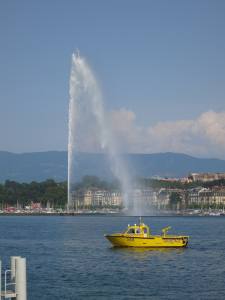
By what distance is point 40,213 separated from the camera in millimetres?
176125

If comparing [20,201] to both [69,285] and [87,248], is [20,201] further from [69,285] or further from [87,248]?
[69,285]

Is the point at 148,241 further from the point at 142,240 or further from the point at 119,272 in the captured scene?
the point at 119,272

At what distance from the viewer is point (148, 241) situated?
155ft

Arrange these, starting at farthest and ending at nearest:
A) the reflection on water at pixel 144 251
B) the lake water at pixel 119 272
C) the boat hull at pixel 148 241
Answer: the boat hull at pixel 148 241
the reflection on water at pixel 144 251
the lake water at pixel 119 272

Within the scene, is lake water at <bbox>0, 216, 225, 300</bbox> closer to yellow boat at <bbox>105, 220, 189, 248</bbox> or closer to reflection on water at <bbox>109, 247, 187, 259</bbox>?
reflection on water at <bbox>109, 247, 187, 259</bbox>

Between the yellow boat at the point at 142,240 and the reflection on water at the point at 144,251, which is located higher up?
the yellow boat at the point at 142,240

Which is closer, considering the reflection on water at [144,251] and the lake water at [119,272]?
the lake water at [119,272]

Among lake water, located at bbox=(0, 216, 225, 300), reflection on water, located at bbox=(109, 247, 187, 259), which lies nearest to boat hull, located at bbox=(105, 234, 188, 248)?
reflection on water, located at bbox=(109, 247, 187, 259)

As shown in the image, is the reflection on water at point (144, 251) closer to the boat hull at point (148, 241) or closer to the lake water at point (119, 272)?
the lake water at point (119, 272)

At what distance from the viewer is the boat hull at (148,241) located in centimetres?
4725

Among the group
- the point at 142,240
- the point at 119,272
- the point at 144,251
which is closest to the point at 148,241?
the point at 142,240

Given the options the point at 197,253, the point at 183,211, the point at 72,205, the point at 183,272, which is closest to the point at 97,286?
the point at 183,272

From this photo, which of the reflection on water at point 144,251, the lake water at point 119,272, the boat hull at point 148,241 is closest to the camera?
the lake water at point 119,272

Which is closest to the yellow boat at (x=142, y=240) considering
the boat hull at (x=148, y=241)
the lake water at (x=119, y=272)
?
the boat hull at (x=148, y=241)
